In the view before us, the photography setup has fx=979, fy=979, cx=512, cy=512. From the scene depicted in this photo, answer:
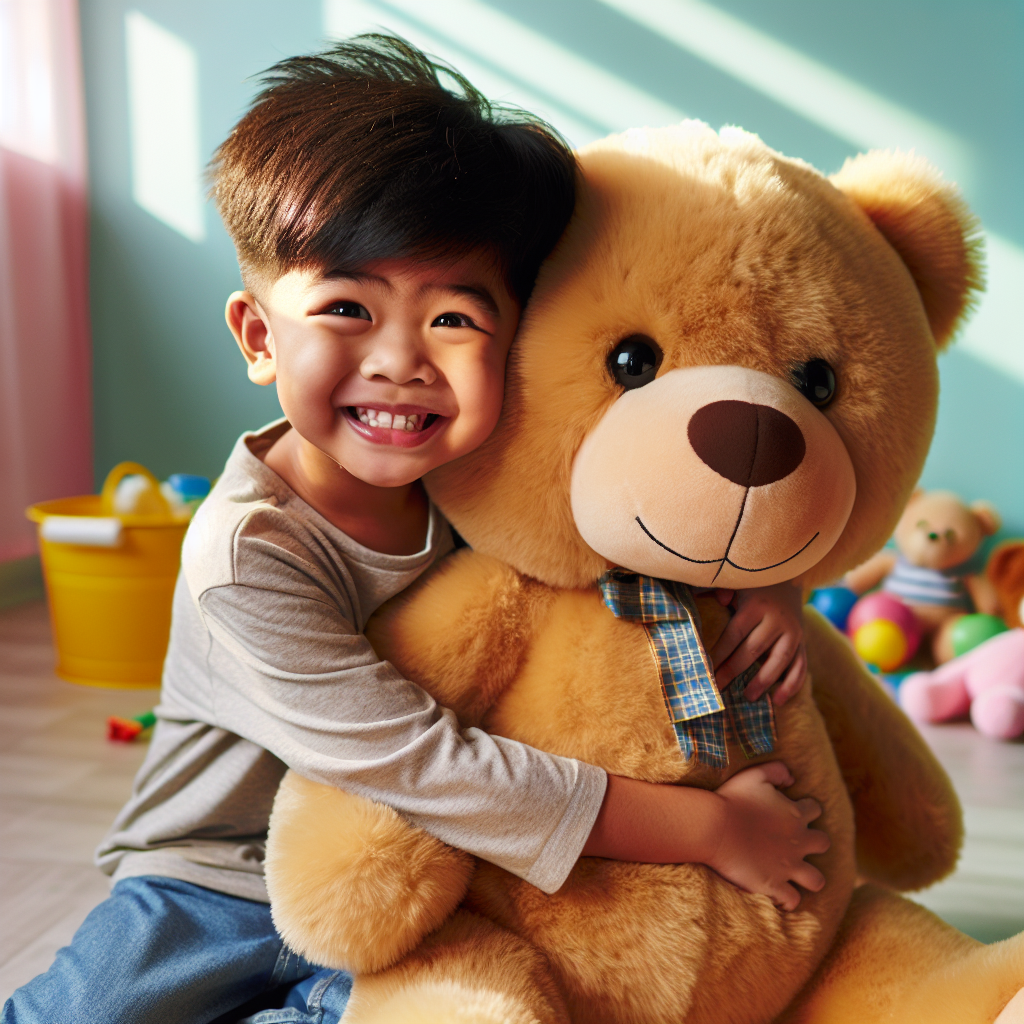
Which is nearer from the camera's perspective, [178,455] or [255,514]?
[255,514]

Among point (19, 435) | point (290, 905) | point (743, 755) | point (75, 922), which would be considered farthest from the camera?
point (19, 435)

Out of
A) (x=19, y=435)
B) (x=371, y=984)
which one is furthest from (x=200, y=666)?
(x=19, y=435)

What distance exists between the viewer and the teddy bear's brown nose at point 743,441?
54 cm

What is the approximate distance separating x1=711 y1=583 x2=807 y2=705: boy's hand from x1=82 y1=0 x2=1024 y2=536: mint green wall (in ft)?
5.19

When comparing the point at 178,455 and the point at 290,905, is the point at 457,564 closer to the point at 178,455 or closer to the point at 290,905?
the point at 290,905

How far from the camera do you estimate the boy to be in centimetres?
57

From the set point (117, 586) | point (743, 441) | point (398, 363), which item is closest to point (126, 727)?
point (117, 586)

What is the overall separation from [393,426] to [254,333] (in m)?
0.14

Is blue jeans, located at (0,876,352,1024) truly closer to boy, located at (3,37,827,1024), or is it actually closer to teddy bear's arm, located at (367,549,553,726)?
boy, located at (3,37,827,1024)

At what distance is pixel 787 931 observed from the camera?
0.62 m

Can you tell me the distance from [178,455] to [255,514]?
1771mm

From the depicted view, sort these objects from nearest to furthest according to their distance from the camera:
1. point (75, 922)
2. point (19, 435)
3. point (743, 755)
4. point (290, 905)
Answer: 1. point (290, 905)
2. point (743, 755)
3. point (75, 922)
4. point (19, 435)

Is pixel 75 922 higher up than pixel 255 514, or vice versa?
pixel 255 514

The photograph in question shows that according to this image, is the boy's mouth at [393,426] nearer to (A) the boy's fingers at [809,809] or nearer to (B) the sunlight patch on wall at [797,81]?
(A) the boy's fingers at [809,809]
